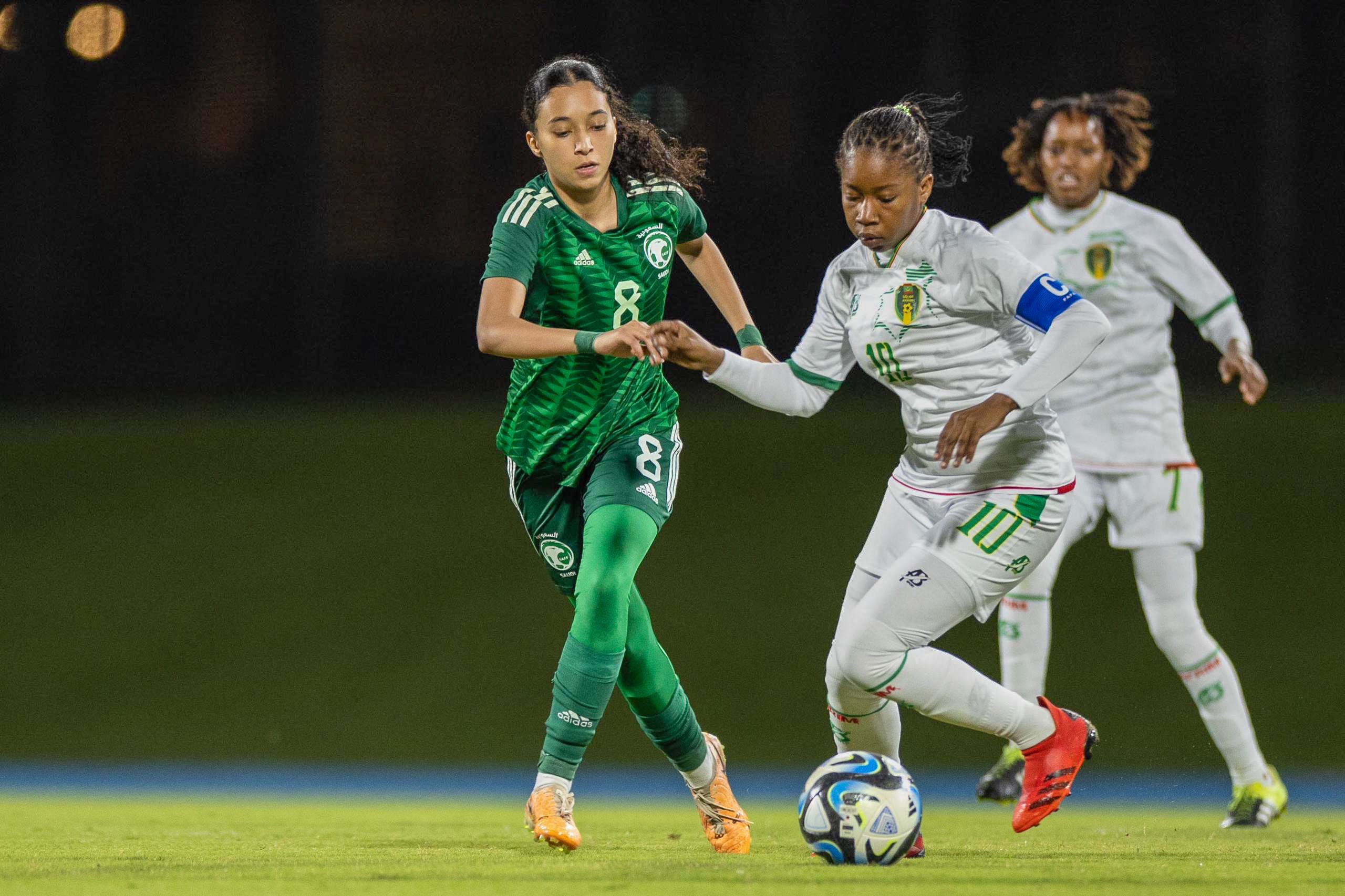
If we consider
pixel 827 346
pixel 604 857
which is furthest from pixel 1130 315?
pixel 604 857

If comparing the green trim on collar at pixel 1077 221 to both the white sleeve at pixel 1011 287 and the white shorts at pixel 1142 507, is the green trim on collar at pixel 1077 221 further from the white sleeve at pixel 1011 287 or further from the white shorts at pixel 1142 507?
the white sleeve at pixel 1011 287

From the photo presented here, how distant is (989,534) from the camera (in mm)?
4293

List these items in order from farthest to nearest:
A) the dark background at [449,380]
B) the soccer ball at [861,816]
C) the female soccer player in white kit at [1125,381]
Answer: the dark background at [449,380]
the female soccer player in white kit at [1125,381]
the soccer ball at [861,816]

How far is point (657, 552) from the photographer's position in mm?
10109

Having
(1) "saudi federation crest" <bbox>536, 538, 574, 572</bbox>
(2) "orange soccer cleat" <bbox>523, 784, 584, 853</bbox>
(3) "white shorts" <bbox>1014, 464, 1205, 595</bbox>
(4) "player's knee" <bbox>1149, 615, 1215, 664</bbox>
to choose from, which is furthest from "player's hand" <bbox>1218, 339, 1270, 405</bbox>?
(2) "orange soccer cleat" <bbox>523, 784, 584, 853</bbox>

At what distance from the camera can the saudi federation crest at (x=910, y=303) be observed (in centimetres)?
430

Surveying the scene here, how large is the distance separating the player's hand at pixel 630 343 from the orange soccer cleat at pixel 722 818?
3.59 feet

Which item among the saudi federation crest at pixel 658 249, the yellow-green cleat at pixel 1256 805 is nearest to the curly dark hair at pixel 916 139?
the saudi federation crest at pixel 658 249

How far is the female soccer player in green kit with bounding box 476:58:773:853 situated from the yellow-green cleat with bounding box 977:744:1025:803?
230cm

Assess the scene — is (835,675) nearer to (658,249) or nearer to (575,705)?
(575,705)

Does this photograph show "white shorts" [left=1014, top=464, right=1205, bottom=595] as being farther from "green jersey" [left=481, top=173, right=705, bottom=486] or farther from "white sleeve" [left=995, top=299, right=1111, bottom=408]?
"green jersey" [left=481, top=173, right=705, bottom=486]

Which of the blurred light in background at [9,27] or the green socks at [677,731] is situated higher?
the blurred light in background at [9,27]

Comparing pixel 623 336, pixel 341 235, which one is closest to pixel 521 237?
pixel 623 336

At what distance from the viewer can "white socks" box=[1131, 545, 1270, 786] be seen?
6.09m
